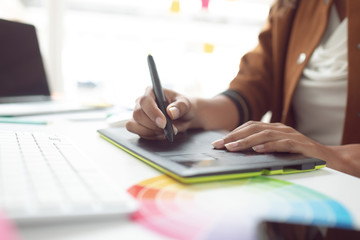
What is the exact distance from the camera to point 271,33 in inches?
41.4

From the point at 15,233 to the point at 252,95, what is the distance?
0.83m

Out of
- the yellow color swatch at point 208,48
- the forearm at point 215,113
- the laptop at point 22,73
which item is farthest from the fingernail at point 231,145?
the yellow color swatch at point 208,48

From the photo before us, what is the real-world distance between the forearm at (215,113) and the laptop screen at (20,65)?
0.57 metres

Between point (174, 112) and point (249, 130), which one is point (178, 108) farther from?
point (249, 130)

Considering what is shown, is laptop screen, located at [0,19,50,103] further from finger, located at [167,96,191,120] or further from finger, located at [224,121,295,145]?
finger, located at [224,121,295,145]

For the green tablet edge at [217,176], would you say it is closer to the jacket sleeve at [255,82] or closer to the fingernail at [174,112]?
the fingernail at [174,112]

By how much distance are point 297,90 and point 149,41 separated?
1.59 metres

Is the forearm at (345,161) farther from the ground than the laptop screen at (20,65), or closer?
closer

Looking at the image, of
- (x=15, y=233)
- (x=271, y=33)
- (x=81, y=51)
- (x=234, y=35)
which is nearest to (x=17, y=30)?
(x=271, y=33)

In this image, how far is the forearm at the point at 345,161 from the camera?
18.9 inches

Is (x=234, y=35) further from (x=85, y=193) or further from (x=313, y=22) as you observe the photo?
(x=85, y=193)

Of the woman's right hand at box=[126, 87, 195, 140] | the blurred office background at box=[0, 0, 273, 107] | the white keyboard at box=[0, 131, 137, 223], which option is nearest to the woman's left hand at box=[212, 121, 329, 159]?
the woman's right hand at box=[126, 87, 195, 140]

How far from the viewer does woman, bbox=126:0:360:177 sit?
0.54 metres

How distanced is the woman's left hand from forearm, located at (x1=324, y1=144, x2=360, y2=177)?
0.05 feet
